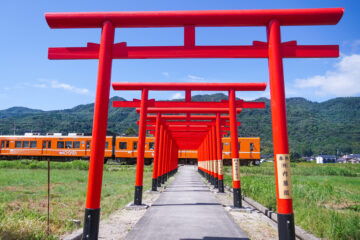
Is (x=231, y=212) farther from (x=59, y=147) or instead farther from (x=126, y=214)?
(x=59, y=147)

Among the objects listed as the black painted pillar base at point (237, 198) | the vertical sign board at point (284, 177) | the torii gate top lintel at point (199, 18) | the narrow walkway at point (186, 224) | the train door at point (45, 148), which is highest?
the torii gate top lintel at point (199, 18)

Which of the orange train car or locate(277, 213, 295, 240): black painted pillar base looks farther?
the orange train car

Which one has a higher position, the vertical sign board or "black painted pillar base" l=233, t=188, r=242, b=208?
the vertical sign board

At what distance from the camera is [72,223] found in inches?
225

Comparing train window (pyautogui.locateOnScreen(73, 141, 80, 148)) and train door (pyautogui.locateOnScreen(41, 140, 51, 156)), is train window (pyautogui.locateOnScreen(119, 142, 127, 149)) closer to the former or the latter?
train window (pyautogui.locateOnScreen(73, 141, 80, 148))

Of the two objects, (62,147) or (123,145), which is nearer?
(62,147)

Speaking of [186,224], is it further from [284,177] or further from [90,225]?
[284,177]

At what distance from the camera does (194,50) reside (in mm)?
4500

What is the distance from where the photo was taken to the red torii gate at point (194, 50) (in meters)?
3.90

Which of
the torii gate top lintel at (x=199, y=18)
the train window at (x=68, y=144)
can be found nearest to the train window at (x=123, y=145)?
the train window at (x=68, y=144)

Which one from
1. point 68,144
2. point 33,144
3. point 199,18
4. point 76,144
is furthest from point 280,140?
point 33,144

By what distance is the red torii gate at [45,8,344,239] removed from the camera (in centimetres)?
390

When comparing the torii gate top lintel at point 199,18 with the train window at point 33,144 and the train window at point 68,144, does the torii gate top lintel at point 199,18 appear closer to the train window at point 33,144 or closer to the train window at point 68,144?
the train window at point 68,144

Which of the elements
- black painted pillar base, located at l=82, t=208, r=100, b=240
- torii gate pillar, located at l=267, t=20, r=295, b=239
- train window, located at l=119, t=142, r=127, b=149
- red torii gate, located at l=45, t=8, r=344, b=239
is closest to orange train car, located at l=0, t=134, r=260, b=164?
train window, located at l=119, t=142, r=127, b=149
